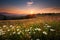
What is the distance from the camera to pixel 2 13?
131 centimetres

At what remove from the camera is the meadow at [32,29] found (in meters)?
1.19

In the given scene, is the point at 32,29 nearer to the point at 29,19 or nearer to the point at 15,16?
the point at 29,19

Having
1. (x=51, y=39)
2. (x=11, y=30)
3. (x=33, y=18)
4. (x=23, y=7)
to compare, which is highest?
(x=23, y=7)

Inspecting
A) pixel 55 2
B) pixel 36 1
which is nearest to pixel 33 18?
pixel 36 1

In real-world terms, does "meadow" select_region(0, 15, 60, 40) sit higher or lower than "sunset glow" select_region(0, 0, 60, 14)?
lower

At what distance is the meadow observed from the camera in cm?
119

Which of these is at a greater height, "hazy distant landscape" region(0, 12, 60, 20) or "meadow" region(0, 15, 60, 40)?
"hazy distant landscape" region(0, 12, 60, 20)

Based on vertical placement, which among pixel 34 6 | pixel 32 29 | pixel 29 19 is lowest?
pixel 32 29

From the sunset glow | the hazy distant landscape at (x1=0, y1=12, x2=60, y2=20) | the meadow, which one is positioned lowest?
the meadow

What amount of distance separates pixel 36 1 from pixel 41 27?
1.01ft

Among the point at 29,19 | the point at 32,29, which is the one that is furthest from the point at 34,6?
the point at 32,29

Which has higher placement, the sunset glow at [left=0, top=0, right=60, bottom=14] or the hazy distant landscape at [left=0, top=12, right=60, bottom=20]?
the sunset glow at [left=0, top=0, right=60, bottom=14]

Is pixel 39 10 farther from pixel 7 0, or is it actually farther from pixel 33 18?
pixel 7 0

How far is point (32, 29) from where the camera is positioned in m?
1.22
